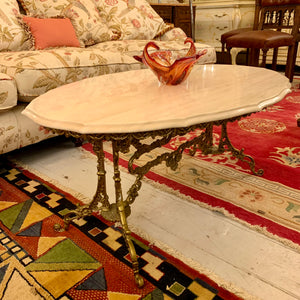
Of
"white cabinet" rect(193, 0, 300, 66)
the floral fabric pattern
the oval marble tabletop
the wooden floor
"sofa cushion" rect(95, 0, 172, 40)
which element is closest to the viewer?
the oval marble tabletop

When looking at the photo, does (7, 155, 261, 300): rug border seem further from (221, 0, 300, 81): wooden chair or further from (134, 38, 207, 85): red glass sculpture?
(221, 0, 300, 81): wooden chair

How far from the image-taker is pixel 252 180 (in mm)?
1419

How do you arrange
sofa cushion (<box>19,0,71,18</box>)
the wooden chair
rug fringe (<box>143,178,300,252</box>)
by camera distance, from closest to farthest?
rug fringe (<box>143,178,300,252</box>), sofa cushion (<box>19,0,71,18</box>), the wooden chair

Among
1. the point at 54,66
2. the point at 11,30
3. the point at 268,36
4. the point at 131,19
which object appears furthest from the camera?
the point at 268,36

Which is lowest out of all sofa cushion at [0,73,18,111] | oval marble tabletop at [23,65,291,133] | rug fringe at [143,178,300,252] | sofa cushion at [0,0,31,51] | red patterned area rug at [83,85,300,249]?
red patterned area rug at [83,85,300,249]

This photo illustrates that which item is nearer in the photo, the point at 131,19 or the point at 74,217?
the point at 74,217

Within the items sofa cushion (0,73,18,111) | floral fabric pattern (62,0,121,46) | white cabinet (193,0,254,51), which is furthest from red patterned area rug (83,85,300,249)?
white cabinet (193,0,254,51)

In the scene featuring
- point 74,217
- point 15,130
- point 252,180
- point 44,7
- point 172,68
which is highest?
point 44,7

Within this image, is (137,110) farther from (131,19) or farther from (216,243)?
(131,19)

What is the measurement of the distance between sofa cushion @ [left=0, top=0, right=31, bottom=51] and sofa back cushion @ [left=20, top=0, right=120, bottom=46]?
0.18m

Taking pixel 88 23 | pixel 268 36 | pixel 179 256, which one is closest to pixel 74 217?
pixel 179 256

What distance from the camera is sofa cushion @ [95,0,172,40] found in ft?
8.45

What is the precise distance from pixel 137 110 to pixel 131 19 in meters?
2.06

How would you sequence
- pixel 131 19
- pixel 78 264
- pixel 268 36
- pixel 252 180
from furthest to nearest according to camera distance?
pixel 268 36, pixel 131 19, pixel 252 180, pixel 78 264
